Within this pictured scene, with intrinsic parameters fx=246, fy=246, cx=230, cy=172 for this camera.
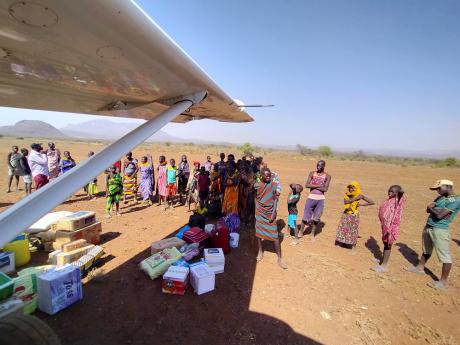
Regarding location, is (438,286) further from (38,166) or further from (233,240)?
(38,166)

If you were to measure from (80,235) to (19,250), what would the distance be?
97cm

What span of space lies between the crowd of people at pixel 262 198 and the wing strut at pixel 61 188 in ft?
11.1

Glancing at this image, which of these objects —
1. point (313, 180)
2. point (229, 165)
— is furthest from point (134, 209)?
point (313, 180)

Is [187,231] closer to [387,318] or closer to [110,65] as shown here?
[387,318]

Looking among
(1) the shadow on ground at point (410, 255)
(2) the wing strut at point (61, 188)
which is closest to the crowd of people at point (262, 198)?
(1) the shadow on ground at point (410, 255)

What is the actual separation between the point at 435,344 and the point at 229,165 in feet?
18.7

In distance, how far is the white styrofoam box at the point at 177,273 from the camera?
3.94 meters

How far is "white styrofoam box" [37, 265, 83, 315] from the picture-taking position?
10.8 feet

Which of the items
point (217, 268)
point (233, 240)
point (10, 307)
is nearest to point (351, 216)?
point (233, 240)

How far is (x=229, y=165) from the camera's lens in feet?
24.9

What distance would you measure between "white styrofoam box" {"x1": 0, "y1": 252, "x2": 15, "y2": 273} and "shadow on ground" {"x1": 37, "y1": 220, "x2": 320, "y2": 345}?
1.38 meters

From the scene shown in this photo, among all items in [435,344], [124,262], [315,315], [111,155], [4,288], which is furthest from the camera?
[124,262]

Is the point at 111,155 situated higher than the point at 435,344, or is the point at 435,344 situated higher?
the point at 111,155

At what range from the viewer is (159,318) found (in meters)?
3.49
